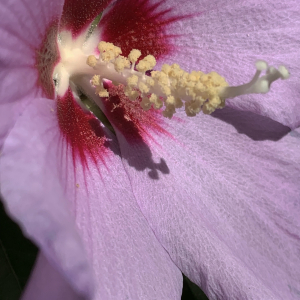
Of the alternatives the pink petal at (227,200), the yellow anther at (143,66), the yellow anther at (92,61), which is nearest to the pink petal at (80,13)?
the yellow anther at (92,61)

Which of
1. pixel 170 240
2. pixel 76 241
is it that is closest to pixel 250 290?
pixel 170 240

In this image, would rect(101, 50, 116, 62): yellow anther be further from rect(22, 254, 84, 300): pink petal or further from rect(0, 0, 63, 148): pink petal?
rect(22, 254, 84, 300): pink petal

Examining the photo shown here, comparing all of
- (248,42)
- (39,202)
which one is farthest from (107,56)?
(39,202)

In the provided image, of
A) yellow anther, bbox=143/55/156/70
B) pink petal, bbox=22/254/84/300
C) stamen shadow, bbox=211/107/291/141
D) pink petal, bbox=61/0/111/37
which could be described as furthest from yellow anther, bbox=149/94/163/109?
pink petal, bbox=22/254/84/300

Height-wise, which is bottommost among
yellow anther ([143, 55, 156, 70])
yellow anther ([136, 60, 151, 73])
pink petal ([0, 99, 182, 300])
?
pink petal ([0, 99, 182, 300])

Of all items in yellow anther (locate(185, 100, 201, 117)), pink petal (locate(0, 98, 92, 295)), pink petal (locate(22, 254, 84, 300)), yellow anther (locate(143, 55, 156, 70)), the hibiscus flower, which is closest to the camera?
pink petal (locate(0, 98, 92, 295))

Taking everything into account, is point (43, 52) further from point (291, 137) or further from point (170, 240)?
point (291, 137)

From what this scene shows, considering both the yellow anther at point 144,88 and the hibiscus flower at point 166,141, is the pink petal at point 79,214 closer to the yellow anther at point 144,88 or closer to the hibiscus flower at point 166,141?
the hibiscus flower at point 166,141

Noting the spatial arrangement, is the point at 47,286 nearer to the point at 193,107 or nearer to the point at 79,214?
the point at 79,214
